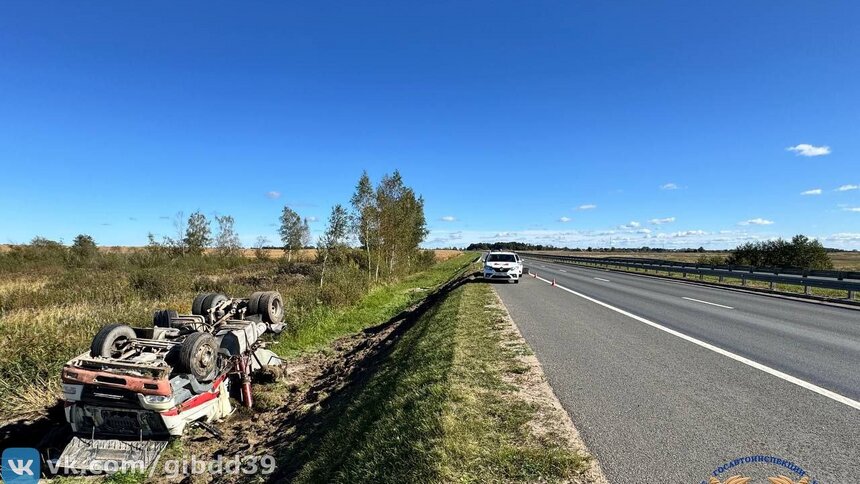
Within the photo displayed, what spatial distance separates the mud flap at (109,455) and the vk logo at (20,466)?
0.55 metres

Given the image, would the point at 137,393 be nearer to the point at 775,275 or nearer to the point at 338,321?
the point at 338,321

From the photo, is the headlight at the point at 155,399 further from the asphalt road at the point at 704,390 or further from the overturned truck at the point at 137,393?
the asphalt road at the point at 704,390

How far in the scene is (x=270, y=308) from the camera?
33.2ft

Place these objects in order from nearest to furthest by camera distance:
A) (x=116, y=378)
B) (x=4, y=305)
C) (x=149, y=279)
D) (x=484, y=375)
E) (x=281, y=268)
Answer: (x=116, y=378) < (x=484, y=375) < (x=4, y=305) < (x=149, y=279) < (x=281, y=268)

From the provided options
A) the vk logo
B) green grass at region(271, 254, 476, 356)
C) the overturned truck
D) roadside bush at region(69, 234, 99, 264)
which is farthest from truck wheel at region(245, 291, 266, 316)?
roadside bush at region(69, 234, 99, 264)

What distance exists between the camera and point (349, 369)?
10648 mm

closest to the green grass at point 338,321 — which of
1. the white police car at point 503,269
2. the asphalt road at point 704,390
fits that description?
the white police car at point 503,269

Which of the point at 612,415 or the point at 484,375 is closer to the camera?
the point at 612,415

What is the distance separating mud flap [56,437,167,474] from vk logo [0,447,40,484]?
546 mm

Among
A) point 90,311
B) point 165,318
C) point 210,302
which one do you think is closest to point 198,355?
point 165,318

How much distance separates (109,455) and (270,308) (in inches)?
180

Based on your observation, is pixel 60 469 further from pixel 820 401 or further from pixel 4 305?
pixel 4 305

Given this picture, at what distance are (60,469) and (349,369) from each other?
5.60 meters

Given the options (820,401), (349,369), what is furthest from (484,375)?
(349,369)
